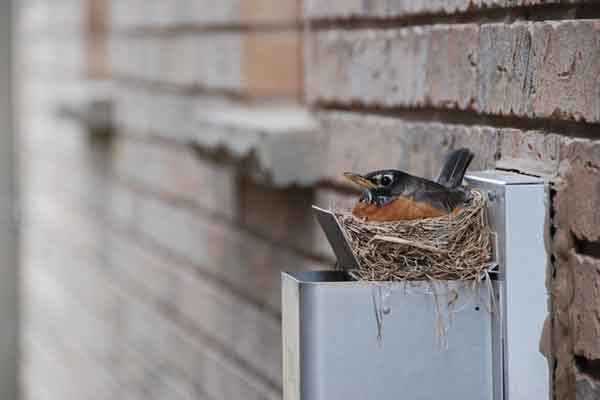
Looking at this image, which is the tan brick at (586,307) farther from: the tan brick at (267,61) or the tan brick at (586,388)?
the tan brick at (267,61)

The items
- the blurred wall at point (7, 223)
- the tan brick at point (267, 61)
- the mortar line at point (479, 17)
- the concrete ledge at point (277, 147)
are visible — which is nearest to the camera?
the mortar line at point (479, 17)

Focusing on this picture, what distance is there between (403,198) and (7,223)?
10.9m

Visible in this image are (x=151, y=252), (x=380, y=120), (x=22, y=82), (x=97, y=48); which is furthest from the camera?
(x=22, y=82)

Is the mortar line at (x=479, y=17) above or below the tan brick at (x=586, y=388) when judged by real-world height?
above

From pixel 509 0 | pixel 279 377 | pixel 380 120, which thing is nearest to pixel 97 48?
pixel 279 377

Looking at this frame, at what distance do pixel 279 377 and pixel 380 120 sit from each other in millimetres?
1312

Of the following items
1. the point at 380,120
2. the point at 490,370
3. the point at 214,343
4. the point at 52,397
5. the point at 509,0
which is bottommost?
the point at 52,397

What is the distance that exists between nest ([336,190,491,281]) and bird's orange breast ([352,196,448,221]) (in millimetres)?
31

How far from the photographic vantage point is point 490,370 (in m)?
2.62

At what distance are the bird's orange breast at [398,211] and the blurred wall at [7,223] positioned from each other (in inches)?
413

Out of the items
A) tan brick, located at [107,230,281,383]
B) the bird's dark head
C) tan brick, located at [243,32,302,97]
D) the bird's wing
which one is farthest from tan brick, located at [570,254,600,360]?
tan brick, located at [243,32,302,97]

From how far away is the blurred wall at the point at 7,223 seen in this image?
12.8 metres

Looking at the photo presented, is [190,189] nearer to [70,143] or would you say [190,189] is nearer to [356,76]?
[356,76]

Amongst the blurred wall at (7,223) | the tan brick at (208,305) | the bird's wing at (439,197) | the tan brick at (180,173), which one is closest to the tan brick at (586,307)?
the bird's wing at (439,197)
